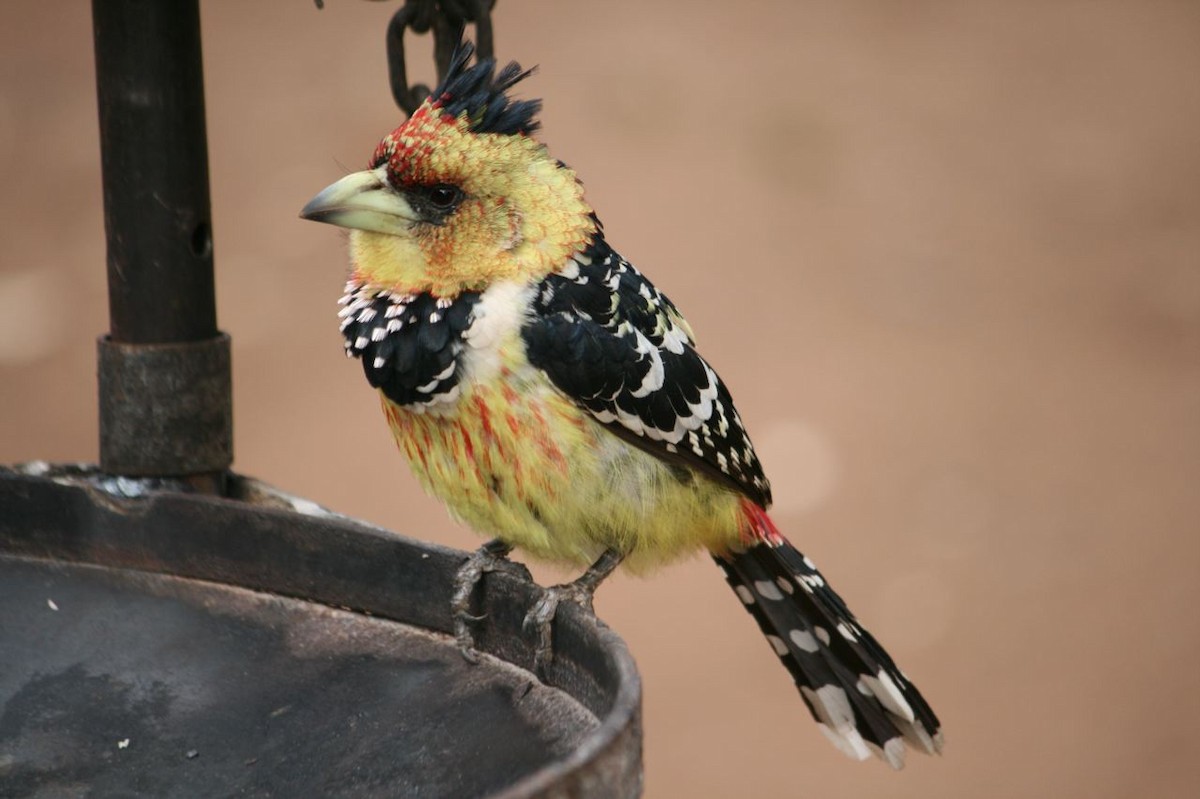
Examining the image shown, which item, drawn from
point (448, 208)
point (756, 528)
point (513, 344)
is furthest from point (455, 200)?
point (756, 528)

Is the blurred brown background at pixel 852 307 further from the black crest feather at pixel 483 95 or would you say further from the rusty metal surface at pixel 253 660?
the black crest feather at pixel 483 95

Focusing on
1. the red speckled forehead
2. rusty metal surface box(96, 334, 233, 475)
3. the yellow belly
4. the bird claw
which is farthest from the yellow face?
the bird claw

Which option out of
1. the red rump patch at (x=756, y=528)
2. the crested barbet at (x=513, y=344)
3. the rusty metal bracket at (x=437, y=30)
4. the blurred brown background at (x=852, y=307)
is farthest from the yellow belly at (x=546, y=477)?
the blurred brown background at (x=852, y=307)

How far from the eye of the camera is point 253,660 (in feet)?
7.27

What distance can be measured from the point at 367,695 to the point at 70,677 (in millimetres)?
437

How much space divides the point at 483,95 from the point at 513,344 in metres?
0.38

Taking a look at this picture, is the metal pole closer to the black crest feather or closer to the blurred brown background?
the black crest feather

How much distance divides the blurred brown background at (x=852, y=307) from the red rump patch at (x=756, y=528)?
2199 mm

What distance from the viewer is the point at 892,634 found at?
542 cm

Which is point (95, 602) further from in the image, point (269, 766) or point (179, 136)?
point (179, 136)

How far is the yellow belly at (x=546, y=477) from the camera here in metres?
2.41

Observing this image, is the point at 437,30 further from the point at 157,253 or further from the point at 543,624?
the point at 543,624

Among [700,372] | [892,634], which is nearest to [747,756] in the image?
[892,634]

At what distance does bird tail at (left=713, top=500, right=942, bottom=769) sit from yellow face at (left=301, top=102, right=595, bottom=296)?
720 mm
